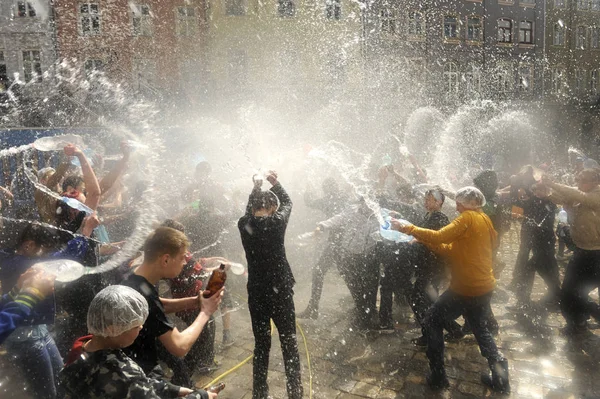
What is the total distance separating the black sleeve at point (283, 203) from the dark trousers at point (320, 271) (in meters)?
1.97

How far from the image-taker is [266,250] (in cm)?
393

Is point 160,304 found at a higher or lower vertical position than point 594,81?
lower

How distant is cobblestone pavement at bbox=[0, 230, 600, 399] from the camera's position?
3.99 meters

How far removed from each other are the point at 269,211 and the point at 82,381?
2.30 meters

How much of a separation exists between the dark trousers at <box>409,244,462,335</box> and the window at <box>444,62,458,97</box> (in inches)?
993

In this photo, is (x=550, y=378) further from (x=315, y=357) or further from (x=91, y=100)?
(x=91, y=100)

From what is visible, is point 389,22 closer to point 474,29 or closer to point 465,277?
point 474,29

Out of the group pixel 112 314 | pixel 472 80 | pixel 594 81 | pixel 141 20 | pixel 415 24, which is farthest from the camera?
pixel 594 81

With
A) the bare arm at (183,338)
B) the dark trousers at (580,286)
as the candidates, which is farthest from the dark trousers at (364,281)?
the bare arm at (183,338)

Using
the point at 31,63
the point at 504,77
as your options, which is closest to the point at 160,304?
the point at 31,63

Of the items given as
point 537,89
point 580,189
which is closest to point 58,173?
point 580,189

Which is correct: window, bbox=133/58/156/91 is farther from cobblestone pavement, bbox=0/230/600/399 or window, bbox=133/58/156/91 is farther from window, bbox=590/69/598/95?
window, bbox=590/69/598/95

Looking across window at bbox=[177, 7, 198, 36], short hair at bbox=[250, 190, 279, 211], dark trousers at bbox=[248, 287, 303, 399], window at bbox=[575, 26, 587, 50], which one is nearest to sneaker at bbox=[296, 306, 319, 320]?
dark trousers at bbox=[248, 287, 303, 399]

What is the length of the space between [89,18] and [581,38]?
35278mm
